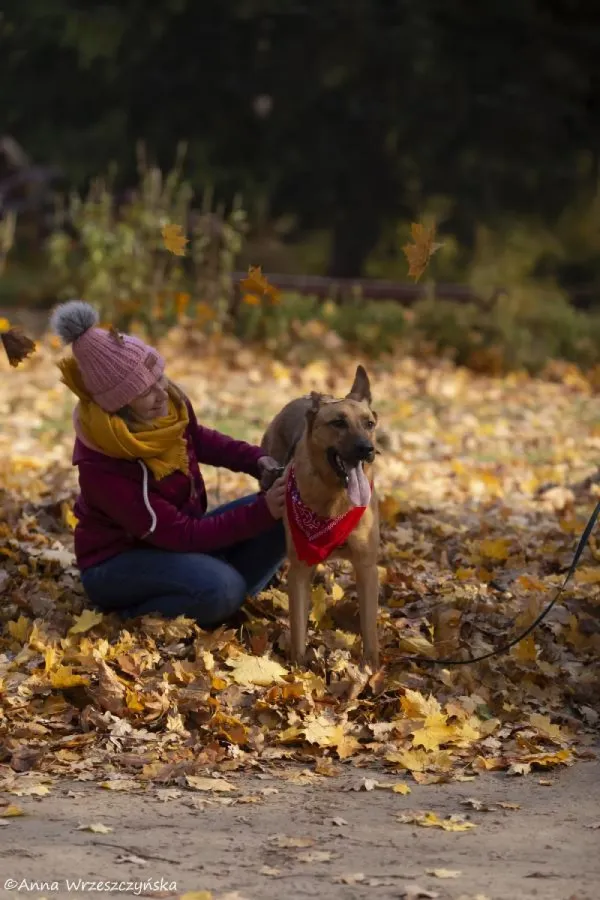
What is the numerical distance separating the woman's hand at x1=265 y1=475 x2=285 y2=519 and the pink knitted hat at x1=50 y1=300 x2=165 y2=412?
0.64m

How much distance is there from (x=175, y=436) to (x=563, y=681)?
1875 millimetres

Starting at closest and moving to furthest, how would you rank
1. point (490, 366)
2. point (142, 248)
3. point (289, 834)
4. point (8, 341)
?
point (289, 834) < point (8, 341) < point (142, 248) < point (490, 366)

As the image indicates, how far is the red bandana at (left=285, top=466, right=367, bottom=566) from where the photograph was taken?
5.18 meters

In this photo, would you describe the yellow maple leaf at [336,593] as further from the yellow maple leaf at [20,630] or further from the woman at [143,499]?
the yellow maple leaf at [20,630]

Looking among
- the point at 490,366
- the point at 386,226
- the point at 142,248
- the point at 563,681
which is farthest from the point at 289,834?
the point at 386,226

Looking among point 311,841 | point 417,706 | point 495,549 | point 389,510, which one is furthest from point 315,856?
point 389,510

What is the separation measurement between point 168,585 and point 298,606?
638 mm

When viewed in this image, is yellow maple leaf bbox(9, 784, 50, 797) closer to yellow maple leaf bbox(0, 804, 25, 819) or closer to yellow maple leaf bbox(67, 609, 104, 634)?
yellow maple leaf bbox(0, 804, 25, 819)

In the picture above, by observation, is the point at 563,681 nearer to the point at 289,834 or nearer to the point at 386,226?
the point at 289,834

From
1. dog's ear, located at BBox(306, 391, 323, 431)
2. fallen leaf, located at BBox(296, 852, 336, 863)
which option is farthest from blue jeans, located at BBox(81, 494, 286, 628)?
fallen leaf, located at BBox(296, 852, 336, 863)

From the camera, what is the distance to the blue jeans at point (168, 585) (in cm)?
566

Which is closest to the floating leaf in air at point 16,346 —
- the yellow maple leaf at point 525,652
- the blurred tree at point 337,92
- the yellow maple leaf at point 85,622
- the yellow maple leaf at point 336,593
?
the yellow maple leaf at point 85,622

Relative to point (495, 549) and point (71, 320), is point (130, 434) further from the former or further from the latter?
point (495, 549)

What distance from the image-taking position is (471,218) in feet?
65.6
